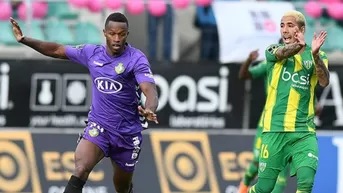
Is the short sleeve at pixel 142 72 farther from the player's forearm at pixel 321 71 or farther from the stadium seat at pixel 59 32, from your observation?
the stadium seat at pixel 59 32

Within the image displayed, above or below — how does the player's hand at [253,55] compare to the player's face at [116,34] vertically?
below

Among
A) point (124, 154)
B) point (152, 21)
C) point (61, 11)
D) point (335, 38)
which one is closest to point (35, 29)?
point (61, 11)

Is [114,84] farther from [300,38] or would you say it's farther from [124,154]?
[300,38]

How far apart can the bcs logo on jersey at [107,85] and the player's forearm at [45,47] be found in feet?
1.73

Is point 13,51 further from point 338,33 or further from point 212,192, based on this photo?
A: point 338,33

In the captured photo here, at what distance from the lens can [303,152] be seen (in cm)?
1106

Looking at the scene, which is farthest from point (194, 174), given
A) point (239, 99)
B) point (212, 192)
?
point (239, 99)

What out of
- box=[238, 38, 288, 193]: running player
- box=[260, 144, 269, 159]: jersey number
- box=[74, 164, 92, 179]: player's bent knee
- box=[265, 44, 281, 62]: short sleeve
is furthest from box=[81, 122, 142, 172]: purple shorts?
box=[238, 38, 288, 193]: running player

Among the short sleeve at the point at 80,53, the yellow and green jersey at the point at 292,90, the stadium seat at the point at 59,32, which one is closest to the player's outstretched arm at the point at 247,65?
the yellow and green jersey at the point at 292,90

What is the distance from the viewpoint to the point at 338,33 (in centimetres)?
1808

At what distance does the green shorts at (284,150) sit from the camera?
36.4 ft

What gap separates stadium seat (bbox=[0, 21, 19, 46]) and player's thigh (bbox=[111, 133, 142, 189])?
20.9 feet

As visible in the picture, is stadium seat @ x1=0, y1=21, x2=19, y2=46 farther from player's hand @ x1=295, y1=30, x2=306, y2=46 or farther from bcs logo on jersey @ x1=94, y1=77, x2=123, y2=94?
player's hand @ x1=295, y1=30, x2=306, y2=46

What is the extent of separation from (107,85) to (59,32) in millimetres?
6586
